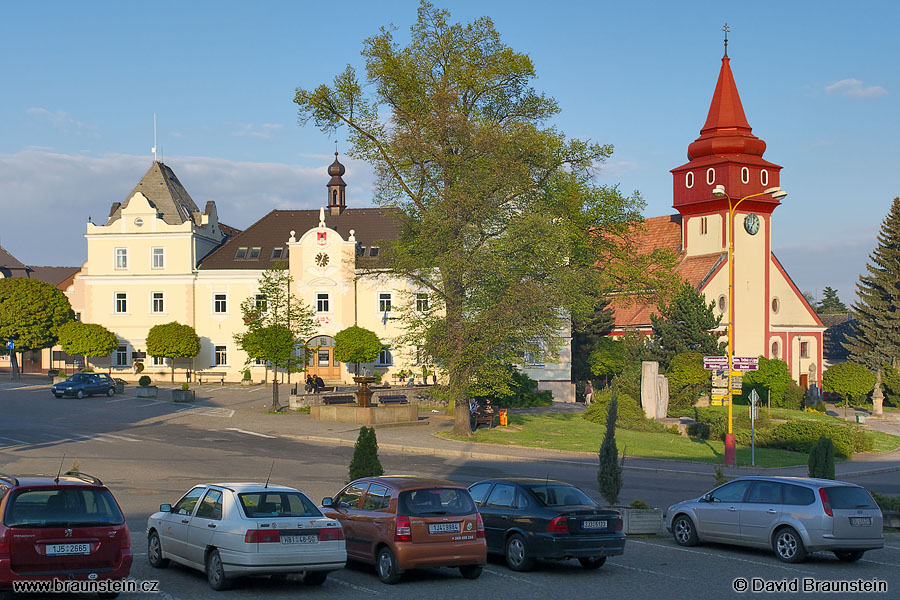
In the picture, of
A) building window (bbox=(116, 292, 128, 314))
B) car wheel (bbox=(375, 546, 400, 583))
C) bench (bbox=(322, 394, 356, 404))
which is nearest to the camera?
car wheel (bbox=(375, 546, 400, 583))

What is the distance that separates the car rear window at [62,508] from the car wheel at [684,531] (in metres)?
10.1

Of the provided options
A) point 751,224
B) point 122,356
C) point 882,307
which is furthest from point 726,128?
point 122,356

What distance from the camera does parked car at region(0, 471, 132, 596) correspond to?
10148 mm

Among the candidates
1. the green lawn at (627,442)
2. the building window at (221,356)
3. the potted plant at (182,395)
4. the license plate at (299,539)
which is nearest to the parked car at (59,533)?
the license plate at (299,539)

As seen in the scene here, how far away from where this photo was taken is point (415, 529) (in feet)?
41.2

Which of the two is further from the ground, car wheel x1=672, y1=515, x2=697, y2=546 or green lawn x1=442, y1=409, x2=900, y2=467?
car wheel x1=672, y1=515, x2=697, y2=546

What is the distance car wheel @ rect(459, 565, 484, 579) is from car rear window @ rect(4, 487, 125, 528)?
4832mm

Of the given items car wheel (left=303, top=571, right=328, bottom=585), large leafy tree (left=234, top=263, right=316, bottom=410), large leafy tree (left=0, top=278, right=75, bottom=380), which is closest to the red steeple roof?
large leafy tree (left=234, top=263, right=316, bottom=410)

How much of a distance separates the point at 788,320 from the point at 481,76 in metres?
43.9

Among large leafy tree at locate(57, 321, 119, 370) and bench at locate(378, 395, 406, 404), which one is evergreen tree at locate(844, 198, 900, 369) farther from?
large leafy tree at locate(57, 321, 119, 370)

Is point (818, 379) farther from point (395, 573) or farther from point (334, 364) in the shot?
point (395, 573)

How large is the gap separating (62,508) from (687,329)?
2028 inches

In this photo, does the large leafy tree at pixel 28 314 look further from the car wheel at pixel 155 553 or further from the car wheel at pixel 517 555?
the car wheel at pixel 517 555

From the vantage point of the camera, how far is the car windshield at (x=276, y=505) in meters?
11.7
